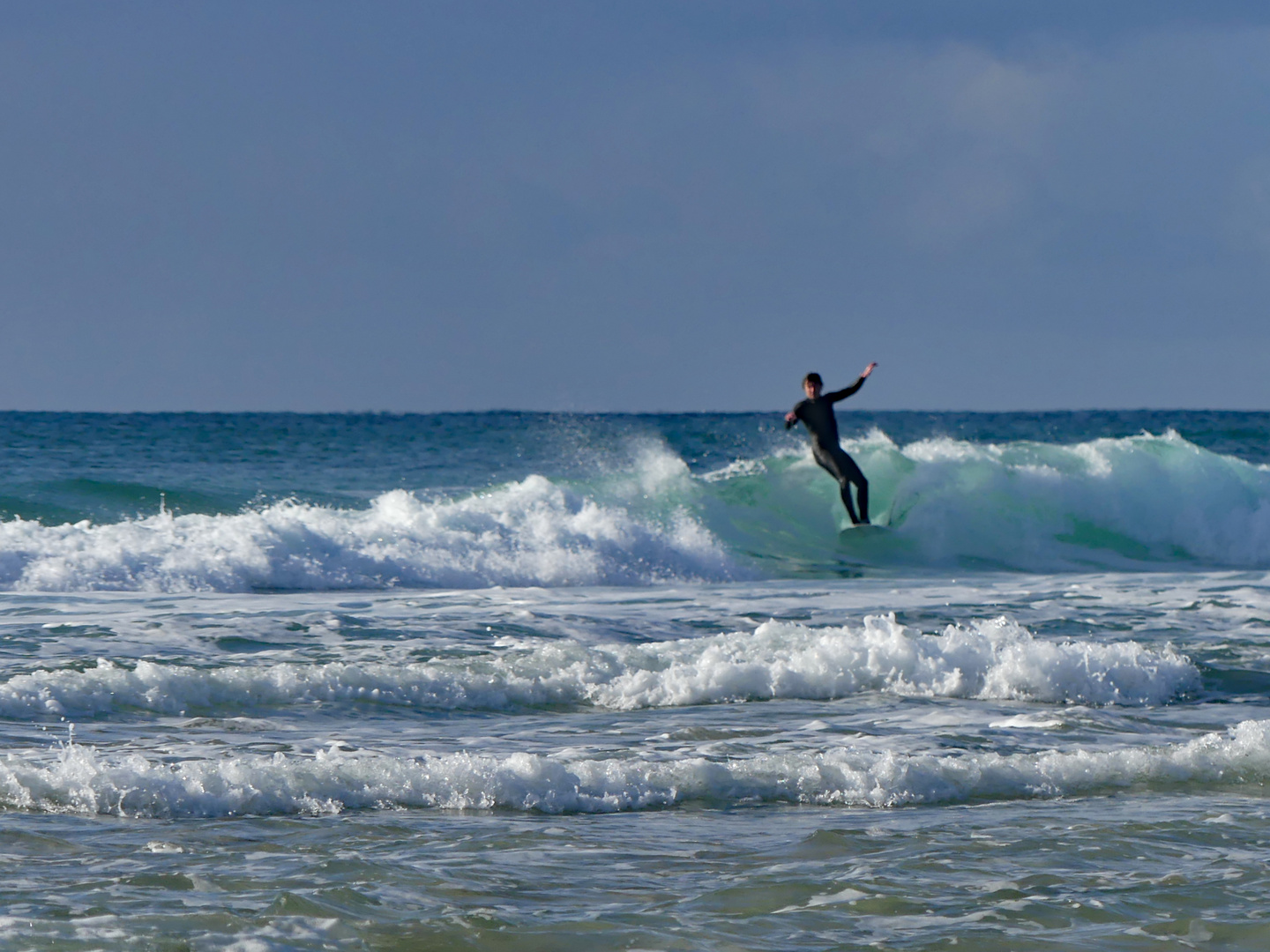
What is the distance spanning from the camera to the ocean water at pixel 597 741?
3996mm

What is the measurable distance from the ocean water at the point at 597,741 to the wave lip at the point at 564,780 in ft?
0.05

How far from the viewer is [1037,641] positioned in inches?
332

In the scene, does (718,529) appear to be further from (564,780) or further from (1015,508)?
(564,780)

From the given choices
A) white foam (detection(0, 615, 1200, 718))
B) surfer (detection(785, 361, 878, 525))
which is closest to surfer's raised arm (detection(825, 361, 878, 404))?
surfer (detection(785, 361, 878, 525))

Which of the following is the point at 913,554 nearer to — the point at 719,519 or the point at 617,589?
the point at 719,519

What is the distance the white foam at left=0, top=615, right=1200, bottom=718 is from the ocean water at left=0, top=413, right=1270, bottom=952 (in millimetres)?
27

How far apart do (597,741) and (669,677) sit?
4.40 feet

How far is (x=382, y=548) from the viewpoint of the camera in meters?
14.4

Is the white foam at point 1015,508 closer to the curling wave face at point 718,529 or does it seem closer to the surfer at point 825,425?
the curling wave face at point 718,529

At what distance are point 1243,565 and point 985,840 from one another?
15.2 meters

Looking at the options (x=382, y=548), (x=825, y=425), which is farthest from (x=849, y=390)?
(x=382, y=548)

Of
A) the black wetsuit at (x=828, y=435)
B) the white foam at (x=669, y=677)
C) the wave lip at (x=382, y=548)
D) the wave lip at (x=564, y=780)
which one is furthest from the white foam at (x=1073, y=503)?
the wave lip at (x=564, y=780)

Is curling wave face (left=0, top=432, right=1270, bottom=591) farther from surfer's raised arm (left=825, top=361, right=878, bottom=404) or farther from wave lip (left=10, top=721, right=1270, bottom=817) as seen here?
wave lip (left=10, top=721, right=1270, bottom=817)

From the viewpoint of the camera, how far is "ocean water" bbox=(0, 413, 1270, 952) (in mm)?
3996
